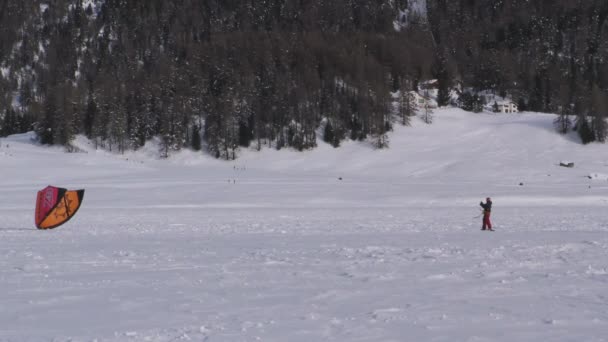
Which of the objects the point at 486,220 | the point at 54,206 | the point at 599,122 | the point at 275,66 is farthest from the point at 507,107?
the point at 54,206

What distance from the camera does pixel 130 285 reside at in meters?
9.05

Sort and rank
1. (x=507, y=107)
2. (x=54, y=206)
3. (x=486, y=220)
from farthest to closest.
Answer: (x=507, y=107), (x=54, y=206), (x=486, y=220)

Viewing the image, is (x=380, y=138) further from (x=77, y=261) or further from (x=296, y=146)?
(x=77, y=261)

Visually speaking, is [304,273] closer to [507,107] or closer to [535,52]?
[507,107]

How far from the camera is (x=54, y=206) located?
18.8 m

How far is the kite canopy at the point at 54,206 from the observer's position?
18594mm

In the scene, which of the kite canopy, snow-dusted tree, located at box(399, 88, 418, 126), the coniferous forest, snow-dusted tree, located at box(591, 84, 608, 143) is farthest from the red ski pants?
snow-dusted tree, located at box(399, 88, 418, 126)

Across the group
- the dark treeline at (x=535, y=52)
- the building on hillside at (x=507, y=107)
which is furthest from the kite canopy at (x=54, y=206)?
the building on hillside at (x=507, y=107)

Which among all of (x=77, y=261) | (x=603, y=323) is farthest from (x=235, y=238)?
(x=603, y=323)

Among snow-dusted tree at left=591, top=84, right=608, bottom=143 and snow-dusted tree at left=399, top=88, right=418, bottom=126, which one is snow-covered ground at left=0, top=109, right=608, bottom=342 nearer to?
snow-dusted tree at left=591, top=84, right=608, bottom=143

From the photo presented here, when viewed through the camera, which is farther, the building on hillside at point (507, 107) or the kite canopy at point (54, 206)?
the building on hillside at point (507, 107)

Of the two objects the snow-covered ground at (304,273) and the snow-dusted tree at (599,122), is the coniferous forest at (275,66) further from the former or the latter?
the snow-covered ground at (304,273)

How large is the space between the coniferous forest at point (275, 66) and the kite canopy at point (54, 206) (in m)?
52.9

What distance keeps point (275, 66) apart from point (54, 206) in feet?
268
